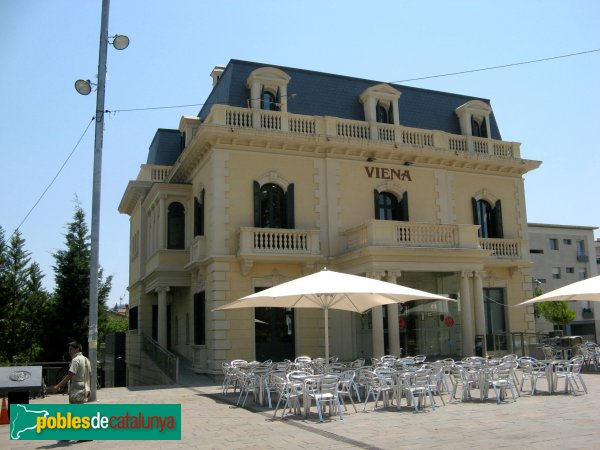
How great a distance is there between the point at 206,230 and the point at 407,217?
754cm

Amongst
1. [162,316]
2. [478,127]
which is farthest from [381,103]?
[162,316]

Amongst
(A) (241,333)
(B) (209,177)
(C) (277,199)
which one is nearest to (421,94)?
(C) (277,199)

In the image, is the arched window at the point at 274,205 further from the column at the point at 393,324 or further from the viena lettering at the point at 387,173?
the column at the point at 393,324

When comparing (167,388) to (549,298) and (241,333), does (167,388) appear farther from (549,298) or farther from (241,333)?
(549,298)

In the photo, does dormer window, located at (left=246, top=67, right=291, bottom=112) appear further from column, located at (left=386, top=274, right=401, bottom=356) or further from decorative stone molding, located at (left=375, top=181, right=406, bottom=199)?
column, located at (left=386, top=274, right=401, bottom=356)

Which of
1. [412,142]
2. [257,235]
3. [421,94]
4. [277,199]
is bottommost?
[257,235]

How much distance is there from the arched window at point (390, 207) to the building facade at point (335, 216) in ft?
0.18

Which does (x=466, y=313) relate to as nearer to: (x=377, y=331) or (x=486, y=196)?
(x=377, y=331)

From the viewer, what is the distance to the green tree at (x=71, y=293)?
3102cm

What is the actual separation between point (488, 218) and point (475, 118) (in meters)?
4.36

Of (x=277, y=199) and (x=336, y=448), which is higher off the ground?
(x=277, y=199)

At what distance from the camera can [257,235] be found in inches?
784

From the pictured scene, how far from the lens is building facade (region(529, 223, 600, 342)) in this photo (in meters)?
53.8

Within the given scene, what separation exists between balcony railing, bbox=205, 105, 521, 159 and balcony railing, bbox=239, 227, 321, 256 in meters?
3.59
